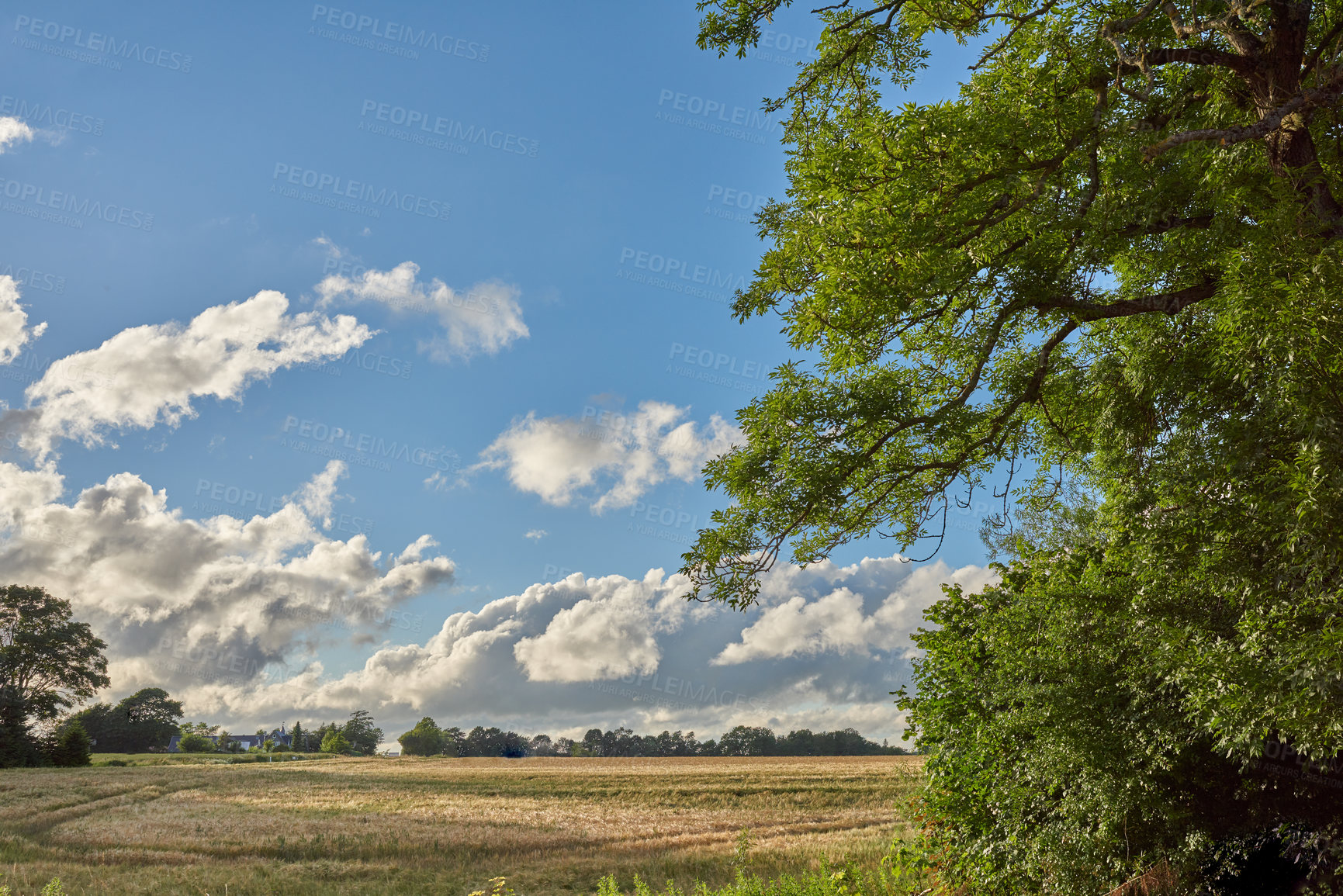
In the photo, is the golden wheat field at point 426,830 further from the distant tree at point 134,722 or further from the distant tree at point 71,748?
the distant tree at point 134,722

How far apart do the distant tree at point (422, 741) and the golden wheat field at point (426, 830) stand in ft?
276

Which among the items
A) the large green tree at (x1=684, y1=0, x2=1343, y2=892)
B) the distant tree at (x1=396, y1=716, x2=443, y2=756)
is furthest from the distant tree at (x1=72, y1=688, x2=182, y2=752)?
the large green tree at (x1=684, y1=0, x2=1343, y2=892)

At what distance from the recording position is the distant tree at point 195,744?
357ft

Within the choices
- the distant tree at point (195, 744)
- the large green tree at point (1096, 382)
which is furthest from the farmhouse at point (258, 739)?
the large green tree at point (1096, 382)

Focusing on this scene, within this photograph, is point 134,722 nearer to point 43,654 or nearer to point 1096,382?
point 43,654

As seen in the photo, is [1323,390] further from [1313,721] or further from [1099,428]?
[1099,428]

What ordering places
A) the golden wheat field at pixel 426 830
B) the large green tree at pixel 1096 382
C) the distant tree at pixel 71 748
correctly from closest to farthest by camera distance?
1. the large green tree at pixel 1096 382
2. the golden wheat field at pixel 426 830
3. the distant tree at pixel 71 748

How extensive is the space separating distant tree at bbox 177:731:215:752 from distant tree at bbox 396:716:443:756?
28.6 m

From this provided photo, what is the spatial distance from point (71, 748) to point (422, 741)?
2820 inches

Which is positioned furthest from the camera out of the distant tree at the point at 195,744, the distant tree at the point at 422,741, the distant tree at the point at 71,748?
the distant tree at the point at 422,741

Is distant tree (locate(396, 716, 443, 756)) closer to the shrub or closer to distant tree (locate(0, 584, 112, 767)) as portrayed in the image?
the shrub

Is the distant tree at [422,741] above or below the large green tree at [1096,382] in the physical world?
below

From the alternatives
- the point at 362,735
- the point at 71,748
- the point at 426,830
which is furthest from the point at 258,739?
the point at 426,830

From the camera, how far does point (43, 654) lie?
65500 mm
